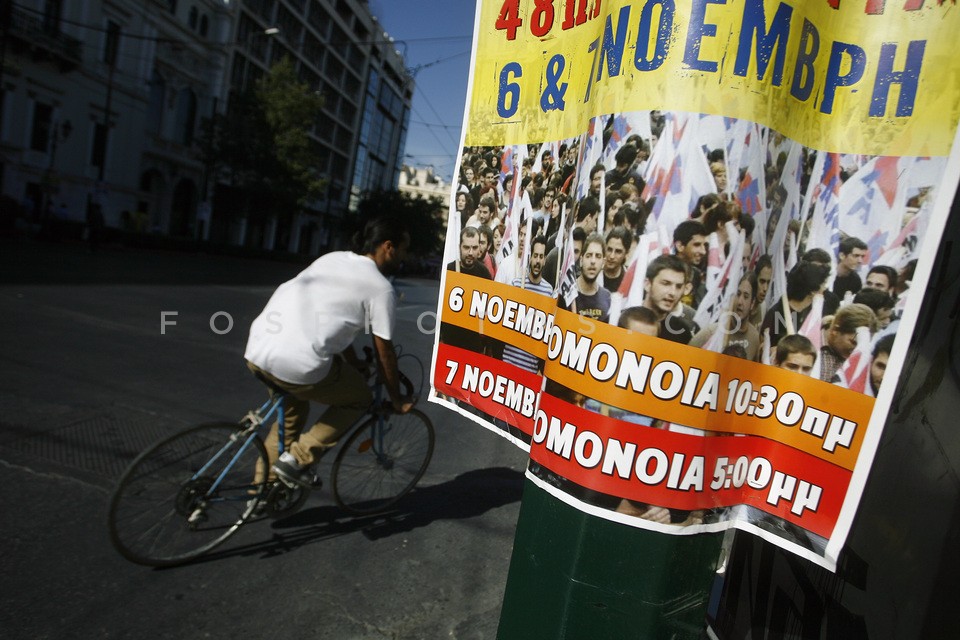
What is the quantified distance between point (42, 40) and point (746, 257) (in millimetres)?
30866

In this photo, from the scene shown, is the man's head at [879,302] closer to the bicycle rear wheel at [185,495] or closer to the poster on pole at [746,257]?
the poster on pole at [746,257]

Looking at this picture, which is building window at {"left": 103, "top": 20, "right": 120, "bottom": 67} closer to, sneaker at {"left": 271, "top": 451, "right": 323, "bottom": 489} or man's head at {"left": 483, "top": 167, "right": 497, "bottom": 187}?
sneaker at {"left": 271, "top": 451, "right": 323, "bottom": 489}

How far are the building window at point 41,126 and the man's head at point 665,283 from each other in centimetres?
3073

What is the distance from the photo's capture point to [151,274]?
14781mm

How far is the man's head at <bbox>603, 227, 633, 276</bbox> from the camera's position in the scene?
4.00 feet

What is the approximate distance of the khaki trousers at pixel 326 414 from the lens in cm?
328

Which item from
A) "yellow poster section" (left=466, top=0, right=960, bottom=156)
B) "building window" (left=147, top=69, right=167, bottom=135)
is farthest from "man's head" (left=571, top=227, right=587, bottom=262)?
"building window" (left=147, top=69, right=167, bottom=135)

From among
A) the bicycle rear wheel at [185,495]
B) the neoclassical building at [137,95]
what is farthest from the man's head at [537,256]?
the neoclassical building at [137,95]

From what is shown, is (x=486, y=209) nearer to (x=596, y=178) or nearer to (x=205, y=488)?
(x=596, y=178)

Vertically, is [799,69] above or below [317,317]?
above

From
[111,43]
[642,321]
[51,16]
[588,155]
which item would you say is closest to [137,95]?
[111,43]

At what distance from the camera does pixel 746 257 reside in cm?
120

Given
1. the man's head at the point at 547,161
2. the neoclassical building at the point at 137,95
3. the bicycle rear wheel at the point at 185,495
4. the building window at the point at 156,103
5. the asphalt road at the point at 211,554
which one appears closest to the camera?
the man's head at the point at 547,161

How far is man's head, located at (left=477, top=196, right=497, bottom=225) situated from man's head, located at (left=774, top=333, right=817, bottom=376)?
79 centimetres
